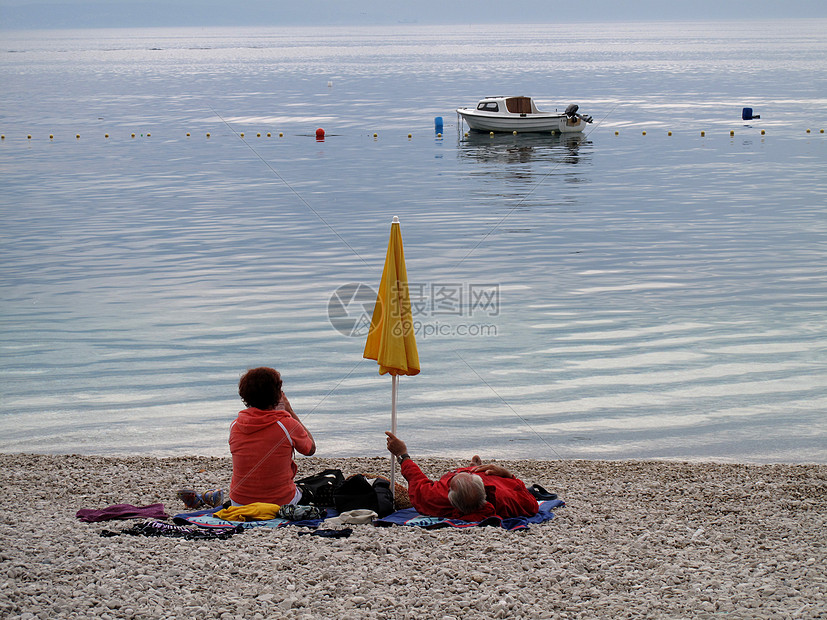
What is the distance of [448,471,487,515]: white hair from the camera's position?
647cm

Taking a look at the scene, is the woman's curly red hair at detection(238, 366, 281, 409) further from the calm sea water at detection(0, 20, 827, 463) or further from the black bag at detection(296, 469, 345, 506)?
the calm sea water at detection(0, 20, 827, 463)

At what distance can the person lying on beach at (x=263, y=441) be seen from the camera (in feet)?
21.5

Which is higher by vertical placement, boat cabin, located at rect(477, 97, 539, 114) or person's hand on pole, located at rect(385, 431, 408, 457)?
boat cabin, located at rect(477, 97, 539, 114)


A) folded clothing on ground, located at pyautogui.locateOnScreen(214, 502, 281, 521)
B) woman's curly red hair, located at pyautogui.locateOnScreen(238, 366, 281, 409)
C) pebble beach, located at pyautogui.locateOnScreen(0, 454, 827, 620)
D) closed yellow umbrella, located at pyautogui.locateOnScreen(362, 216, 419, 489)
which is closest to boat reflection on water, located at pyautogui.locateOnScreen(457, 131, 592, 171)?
closed yellow umbrella, located at pyautogui.locateOnScreen(362, 216, 419, 489)

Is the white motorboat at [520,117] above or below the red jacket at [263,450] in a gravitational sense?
above

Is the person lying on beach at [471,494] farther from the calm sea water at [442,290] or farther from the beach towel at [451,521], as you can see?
the calm sea water at [442,290]

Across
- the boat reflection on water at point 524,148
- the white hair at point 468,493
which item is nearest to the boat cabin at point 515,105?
the boat reflection on water at point 524,148

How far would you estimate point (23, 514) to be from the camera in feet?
Result: 22.0

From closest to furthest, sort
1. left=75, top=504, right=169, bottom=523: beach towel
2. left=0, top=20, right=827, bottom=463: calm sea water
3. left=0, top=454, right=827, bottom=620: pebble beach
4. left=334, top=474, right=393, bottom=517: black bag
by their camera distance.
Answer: left=0, top=454, right=827, bottom=620: pebble beach → left=75, top=504, right=169, bottom=523: beach towel → left=334, top=474, right=393, bottom=517: black bag → left=0, top=20, right=827, bottom=463: calm sea water

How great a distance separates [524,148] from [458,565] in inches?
1392

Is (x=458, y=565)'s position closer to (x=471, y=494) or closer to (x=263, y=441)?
(x=471, y=494)

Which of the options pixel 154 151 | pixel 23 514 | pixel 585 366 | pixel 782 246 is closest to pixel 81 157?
pixel 154 151

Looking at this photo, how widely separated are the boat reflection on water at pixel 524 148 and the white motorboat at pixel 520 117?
616mm

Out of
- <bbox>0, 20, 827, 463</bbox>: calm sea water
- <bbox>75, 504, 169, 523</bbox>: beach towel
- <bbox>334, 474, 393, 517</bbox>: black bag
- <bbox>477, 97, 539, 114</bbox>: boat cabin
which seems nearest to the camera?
<bbox>75, 504, 169, 523</bbox>: beach towel
